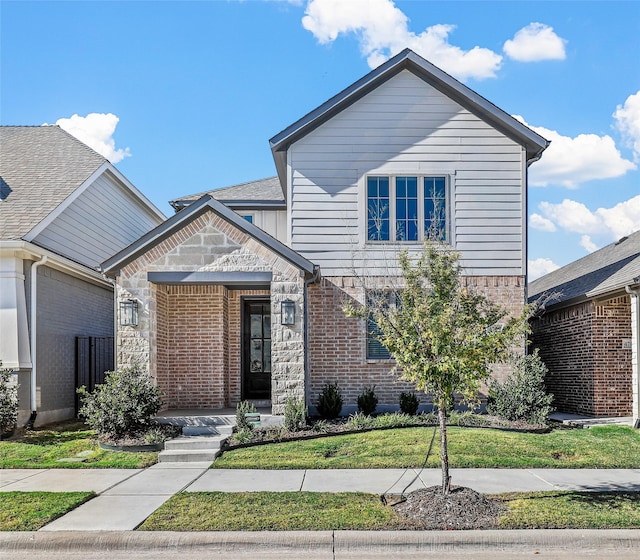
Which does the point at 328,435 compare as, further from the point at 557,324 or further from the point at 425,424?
the point at 557,324

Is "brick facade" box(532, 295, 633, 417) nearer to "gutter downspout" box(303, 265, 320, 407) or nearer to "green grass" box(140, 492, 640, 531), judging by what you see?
"gutter downspout" box(303, 265, 320, 407)

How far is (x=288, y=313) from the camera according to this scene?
1186cm

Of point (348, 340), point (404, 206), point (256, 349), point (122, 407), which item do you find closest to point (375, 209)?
point (404, 206)

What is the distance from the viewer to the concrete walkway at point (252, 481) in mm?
7504

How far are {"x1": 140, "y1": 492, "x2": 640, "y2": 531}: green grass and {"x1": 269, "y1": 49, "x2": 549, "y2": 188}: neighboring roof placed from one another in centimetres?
838

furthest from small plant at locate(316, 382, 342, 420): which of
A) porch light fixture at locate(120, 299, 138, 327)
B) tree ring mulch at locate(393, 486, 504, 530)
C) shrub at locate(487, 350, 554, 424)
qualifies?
tree ring mulch at locate(393, 486, 504, 530)

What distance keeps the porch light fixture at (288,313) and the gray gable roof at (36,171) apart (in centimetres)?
523

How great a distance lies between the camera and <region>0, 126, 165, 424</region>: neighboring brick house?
40.1 ft

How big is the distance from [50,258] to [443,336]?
905cm

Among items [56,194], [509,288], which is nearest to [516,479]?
[509,288]

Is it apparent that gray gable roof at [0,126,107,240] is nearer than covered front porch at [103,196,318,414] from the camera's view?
No

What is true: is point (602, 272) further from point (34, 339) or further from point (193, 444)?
point (34, 339)

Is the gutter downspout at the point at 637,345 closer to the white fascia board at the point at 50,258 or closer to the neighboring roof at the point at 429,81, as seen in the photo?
the neighboring roof at the point at 429,81

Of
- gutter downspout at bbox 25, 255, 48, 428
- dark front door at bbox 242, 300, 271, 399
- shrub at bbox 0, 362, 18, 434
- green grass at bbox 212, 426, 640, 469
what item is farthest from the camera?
dark front door at bbox 242, 300, 271, 399
